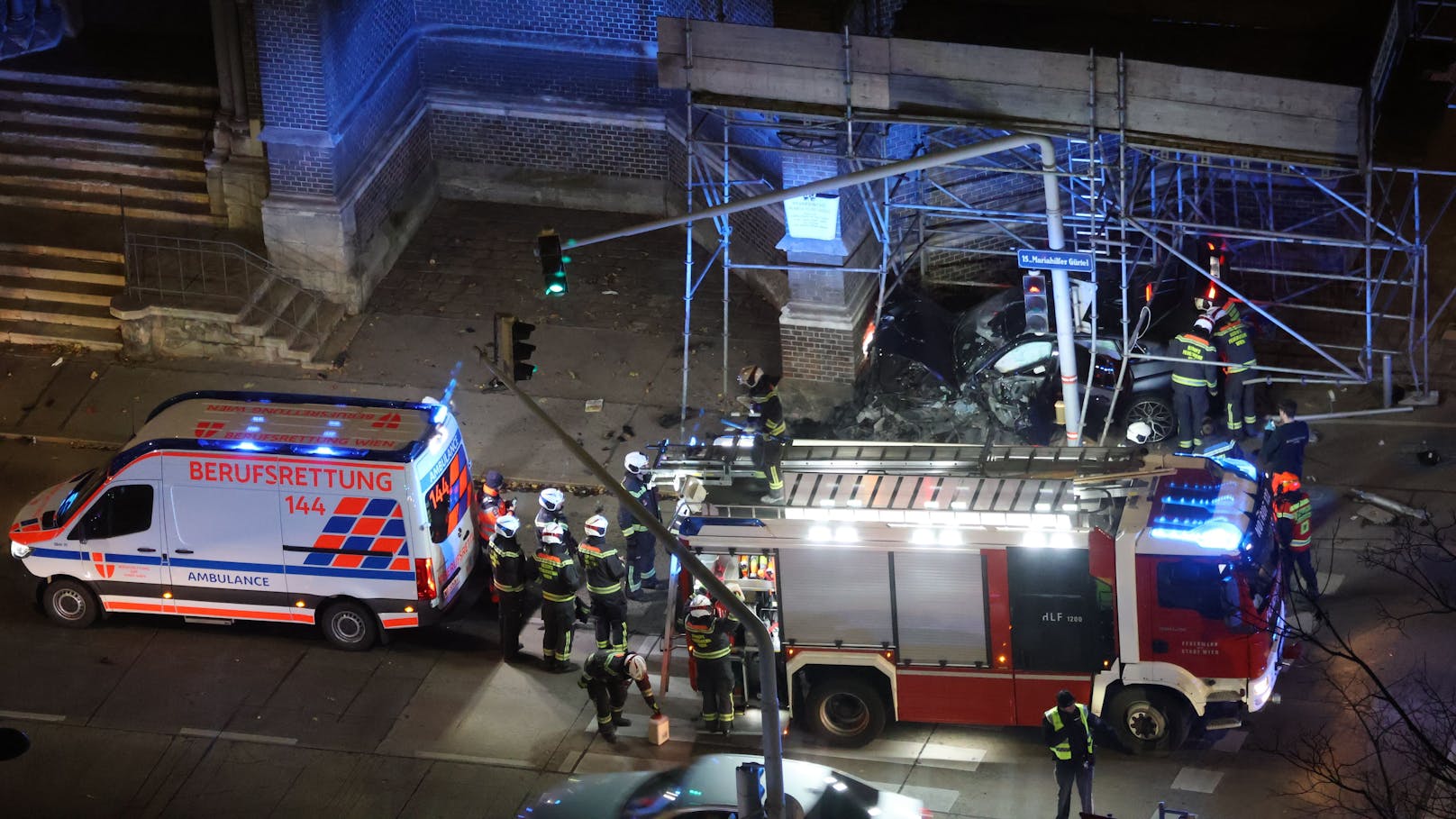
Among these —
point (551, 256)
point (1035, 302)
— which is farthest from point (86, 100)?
point (1035, 302)

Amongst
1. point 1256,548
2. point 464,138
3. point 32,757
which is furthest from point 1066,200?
point 32,757

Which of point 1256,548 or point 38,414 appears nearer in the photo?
point 1256,548

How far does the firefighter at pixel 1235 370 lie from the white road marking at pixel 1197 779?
5.32 meters

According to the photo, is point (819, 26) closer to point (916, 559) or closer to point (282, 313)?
point (282, 313)

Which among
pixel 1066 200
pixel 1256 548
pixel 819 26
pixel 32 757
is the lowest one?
pixel 32 757

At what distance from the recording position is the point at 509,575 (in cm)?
1820

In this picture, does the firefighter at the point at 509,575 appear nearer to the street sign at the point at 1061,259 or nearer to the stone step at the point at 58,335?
the street sign at the point at 1061,259

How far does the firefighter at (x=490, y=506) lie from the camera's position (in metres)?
19.2

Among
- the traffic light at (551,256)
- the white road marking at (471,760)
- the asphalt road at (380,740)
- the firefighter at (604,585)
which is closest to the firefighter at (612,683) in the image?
the asphalt road at (380,740)

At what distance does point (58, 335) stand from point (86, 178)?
2.38m

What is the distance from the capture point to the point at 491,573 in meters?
19.3

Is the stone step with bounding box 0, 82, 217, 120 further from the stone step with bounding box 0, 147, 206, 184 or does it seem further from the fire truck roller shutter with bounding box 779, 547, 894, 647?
the fire truck roller shutter with bounding box 779, 547, 894, 647

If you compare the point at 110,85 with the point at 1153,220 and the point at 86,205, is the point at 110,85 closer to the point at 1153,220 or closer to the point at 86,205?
the point at 86,205

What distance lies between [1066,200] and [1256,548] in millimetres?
6272
